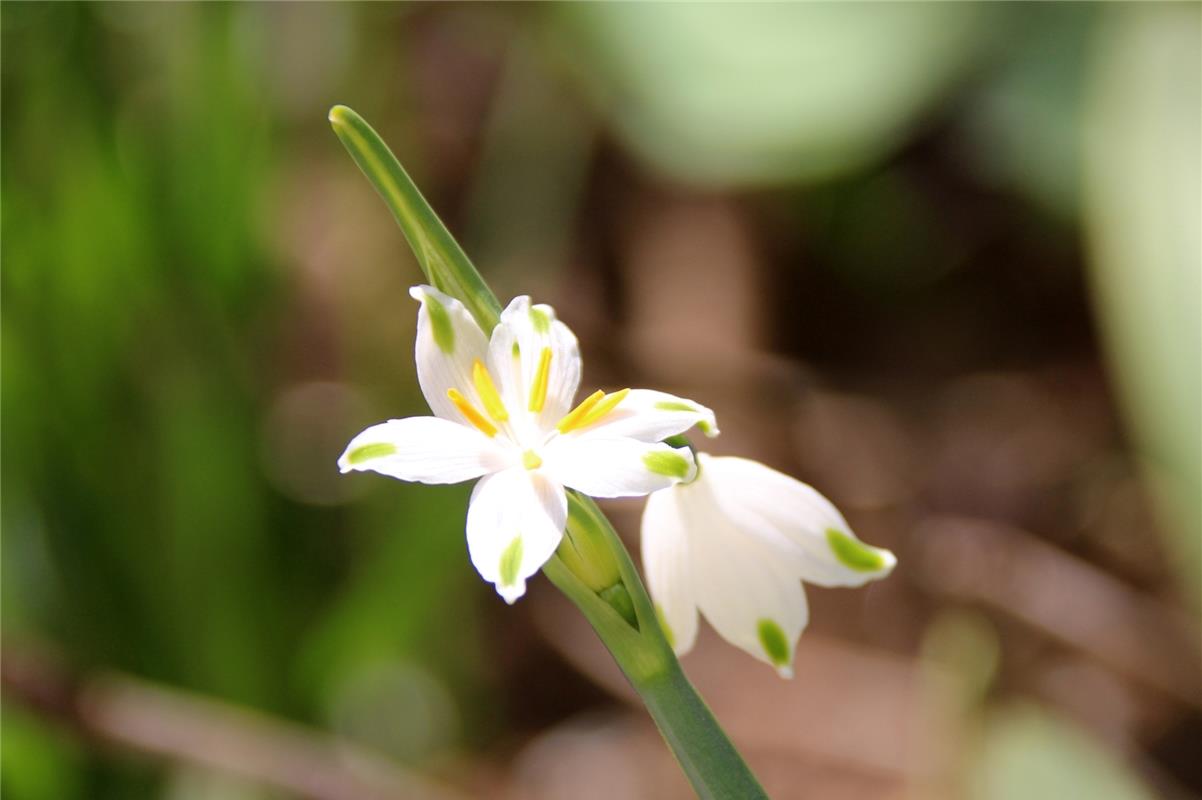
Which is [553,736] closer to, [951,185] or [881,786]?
[881,786]

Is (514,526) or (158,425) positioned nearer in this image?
(514,526)

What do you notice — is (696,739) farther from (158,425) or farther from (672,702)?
(158,425)

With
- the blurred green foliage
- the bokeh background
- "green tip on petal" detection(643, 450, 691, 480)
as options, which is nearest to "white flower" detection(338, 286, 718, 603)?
"green tip on petal" detection(643, 450, 691, 480)

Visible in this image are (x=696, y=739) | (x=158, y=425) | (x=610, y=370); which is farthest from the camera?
(x=610, y=370)

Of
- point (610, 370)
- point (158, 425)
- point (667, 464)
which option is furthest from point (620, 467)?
point (610, 370)

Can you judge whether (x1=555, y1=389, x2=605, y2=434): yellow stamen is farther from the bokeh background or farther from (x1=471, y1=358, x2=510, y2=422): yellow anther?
the bokeh background

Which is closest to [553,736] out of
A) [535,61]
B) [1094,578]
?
[1094,578]

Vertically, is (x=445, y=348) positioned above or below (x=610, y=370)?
above
